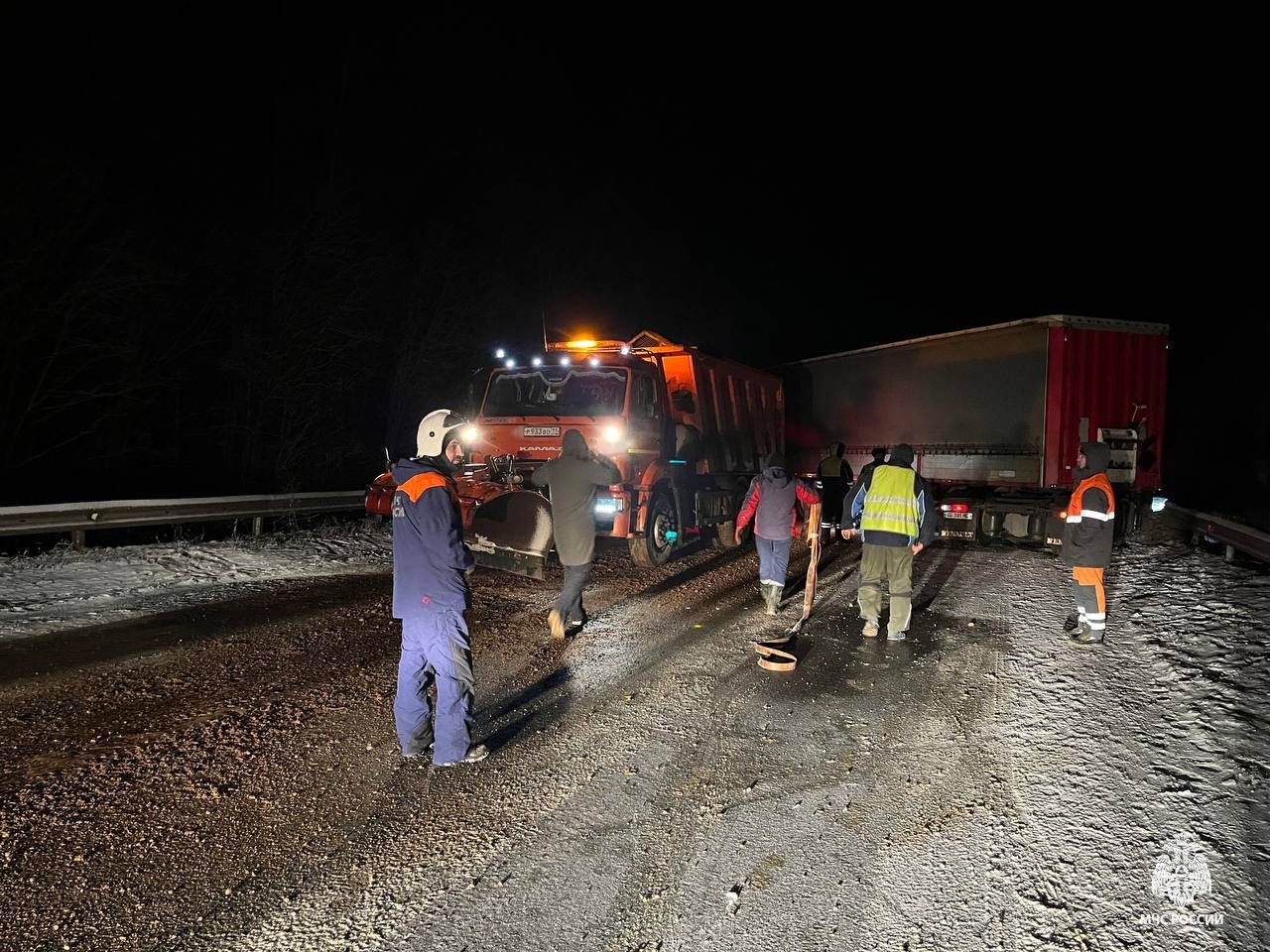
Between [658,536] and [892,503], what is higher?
[892,503]

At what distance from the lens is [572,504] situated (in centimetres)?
661

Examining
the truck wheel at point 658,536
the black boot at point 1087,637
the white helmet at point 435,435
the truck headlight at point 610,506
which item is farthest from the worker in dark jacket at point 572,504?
the black boot at point 1087,637

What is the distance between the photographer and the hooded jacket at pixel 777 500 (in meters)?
7.57

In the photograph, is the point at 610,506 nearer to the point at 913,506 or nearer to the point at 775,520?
the point at 775,520

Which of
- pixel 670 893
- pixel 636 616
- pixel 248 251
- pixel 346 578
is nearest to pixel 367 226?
pixel 248 251

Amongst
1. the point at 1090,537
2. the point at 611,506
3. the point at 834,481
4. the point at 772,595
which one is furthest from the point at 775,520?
the point at 834,481

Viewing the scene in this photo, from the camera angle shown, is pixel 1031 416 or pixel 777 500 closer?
pixel 777 500

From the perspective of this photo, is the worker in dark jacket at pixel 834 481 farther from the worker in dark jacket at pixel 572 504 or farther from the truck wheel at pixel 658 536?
the worker in dark jacket at pixel 572 504

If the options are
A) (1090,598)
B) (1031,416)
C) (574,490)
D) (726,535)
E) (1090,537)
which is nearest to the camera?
(1090,537)

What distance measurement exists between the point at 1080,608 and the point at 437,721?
5.27 meters

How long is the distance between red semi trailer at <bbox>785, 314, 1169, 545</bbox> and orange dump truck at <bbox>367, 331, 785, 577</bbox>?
11.8 ft

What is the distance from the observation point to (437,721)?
4.24m

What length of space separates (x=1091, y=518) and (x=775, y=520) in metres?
2.64

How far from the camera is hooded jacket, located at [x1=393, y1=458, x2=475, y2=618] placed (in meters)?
4.13
